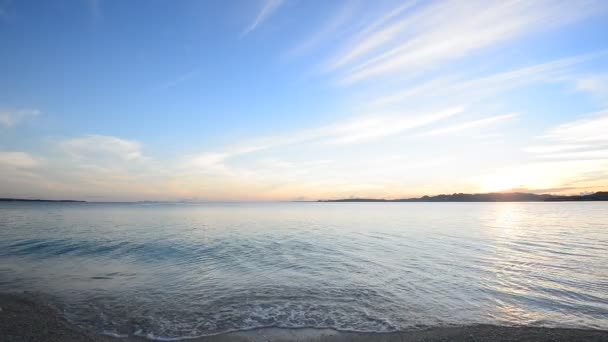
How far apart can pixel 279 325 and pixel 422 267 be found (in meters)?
13.8

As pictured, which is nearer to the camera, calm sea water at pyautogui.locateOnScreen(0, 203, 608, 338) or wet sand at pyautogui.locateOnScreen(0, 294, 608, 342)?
wet sand at pyautogui.locateOnScreen(0, 294, 608, 342)

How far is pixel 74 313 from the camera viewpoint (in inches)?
508

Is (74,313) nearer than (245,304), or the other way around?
(74,313)

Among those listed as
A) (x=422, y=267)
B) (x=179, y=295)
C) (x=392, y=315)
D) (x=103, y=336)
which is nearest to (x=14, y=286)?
(x=179, y=295)

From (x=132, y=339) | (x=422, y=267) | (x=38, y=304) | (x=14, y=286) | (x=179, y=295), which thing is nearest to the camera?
(x=132, y=339)

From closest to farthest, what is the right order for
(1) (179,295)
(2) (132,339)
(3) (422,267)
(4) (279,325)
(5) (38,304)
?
1. (2) (132,339)
2. (4) (279,325)
3. (5) (38,304)
4. (1) (179,295)
5. (3) (422,267)

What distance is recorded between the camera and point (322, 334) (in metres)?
11.0

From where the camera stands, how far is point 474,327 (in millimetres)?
11094

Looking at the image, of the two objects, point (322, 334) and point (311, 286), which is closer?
point (322, 334)

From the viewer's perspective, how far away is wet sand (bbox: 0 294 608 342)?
396 inches

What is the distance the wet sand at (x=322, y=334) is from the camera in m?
10.1

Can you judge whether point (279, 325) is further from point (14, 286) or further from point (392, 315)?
point (14, 286)

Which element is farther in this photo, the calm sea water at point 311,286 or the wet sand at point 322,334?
the calm sea water at point 311,286

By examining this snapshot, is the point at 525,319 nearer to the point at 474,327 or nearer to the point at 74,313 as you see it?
the point at 474,327
